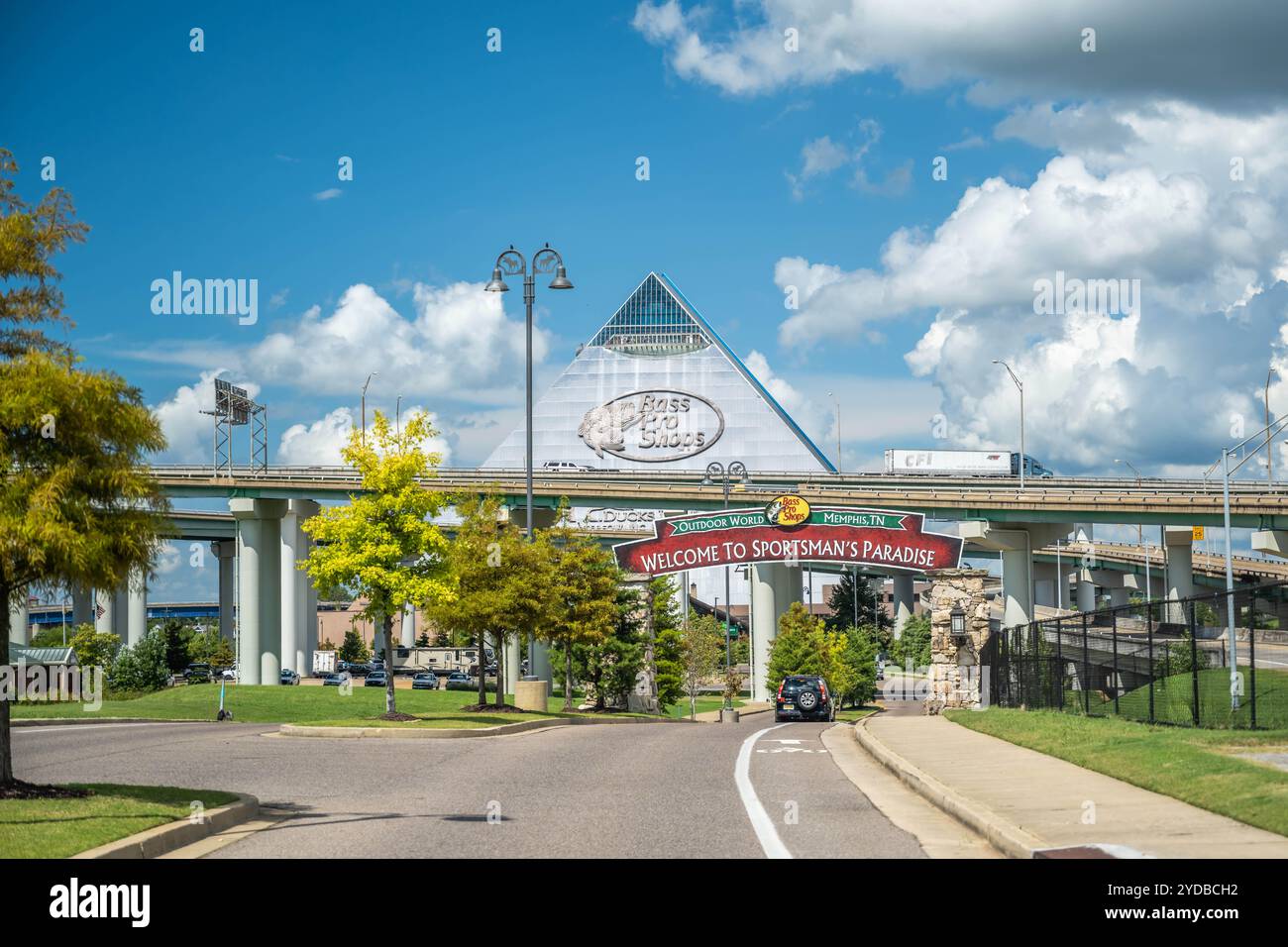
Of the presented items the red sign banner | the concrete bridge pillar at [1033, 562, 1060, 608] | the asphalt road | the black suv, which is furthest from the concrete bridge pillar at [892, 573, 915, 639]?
the asphalt road

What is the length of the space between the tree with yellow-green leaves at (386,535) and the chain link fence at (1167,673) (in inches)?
549

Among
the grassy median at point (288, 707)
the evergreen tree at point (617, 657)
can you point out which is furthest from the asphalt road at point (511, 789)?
the evergreen tree at point (617, 657)

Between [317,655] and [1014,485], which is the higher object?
[1014,485]

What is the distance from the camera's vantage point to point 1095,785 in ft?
50.4

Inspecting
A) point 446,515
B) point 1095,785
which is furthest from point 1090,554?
point 1095,785

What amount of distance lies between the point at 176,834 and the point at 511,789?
5.51 meters

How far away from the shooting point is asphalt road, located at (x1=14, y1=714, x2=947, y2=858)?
38.6ft

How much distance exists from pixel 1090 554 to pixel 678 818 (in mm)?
115855

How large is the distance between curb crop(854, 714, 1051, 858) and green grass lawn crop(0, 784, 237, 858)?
23.6ft

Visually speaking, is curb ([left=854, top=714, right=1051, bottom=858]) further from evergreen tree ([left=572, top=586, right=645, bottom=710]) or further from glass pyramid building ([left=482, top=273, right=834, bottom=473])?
glass pyramid building ([left=482, top=273, right=834, bottom=473])

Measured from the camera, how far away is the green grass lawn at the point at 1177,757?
1262 centimetres
